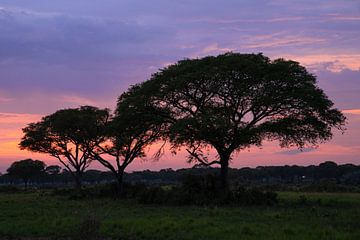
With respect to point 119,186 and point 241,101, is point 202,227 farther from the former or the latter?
point 119,186

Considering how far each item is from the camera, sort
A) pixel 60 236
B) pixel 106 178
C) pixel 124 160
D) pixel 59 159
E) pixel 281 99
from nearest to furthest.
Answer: pixel 60 236
pixel 281 99
pixel 124 160
pixel 59 159
pixel 106 178

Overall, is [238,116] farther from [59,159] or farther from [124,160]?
[59,159]

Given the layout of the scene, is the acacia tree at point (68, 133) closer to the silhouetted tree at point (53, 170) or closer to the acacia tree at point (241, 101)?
the acacia tree at point (241, 101)

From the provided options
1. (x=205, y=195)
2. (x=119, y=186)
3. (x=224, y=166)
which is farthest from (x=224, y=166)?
(x=119, y=186)

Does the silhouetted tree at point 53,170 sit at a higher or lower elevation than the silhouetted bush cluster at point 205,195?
higher

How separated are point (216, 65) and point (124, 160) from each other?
1952cm

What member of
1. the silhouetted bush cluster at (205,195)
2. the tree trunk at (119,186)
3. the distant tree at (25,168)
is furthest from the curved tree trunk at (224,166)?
the distant tree at (25,168)

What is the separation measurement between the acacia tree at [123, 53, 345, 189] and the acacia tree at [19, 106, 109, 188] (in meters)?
19.4

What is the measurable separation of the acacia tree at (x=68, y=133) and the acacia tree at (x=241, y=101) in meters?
19.4

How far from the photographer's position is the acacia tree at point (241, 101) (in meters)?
34.3

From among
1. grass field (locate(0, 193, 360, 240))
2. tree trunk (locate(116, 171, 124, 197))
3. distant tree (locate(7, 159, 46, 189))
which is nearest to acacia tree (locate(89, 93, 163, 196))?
tree trunk (locate(116, 171, 124, 197))

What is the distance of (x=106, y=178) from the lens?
5655 inches

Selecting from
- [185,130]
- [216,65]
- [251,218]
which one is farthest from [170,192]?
[251,218]

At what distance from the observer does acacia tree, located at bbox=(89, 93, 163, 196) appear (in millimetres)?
38625
